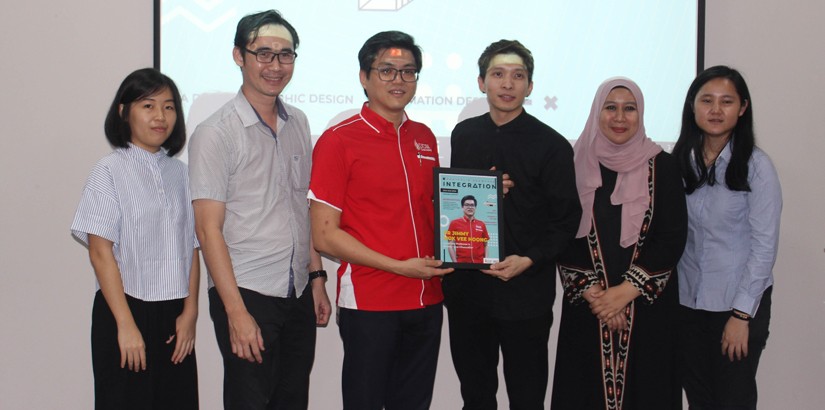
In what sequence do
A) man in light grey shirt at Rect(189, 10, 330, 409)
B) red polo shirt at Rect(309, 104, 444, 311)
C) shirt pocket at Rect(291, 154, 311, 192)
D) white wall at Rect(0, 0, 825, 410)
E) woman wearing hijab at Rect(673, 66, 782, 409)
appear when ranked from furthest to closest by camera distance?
1. white wall at Rect(0, 0, 825, 410)
2. woman wearing hijab at Rect(673, 66, 782, 409)
3. shirt pocket at Rect(291, 154, 311, 192)
4. red polo shirt at Rect(309, 104, 444, 311)
5. man in light grey shirt at Rect(189, 10, 330, 409)

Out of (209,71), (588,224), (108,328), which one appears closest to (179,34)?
(209,71)

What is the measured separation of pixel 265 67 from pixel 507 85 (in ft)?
2.83

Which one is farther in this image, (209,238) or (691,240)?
(691,240)

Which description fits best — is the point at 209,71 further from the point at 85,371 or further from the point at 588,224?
the point at 588,224

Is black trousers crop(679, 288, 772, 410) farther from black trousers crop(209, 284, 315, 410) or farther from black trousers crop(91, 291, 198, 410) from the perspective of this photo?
black trousers crop(91, 291, 198, 410)

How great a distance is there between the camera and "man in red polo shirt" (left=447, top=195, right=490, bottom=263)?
223cm

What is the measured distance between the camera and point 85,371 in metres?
3.35

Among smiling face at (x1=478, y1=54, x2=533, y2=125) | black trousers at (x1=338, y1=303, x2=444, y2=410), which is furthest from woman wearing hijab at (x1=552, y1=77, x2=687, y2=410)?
black trousers at (x1=338, y1=303, x2=444, y2=410)

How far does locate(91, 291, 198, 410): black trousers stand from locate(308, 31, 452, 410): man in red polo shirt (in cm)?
53

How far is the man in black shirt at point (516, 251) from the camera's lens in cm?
234

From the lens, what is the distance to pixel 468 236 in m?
2.24

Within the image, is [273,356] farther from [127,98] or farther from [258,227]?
[127,98]

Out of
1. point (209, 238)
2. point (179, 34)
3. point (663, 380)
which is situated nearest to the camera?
point (209, 238)

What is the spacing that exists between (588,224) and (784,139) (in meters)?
1.59
